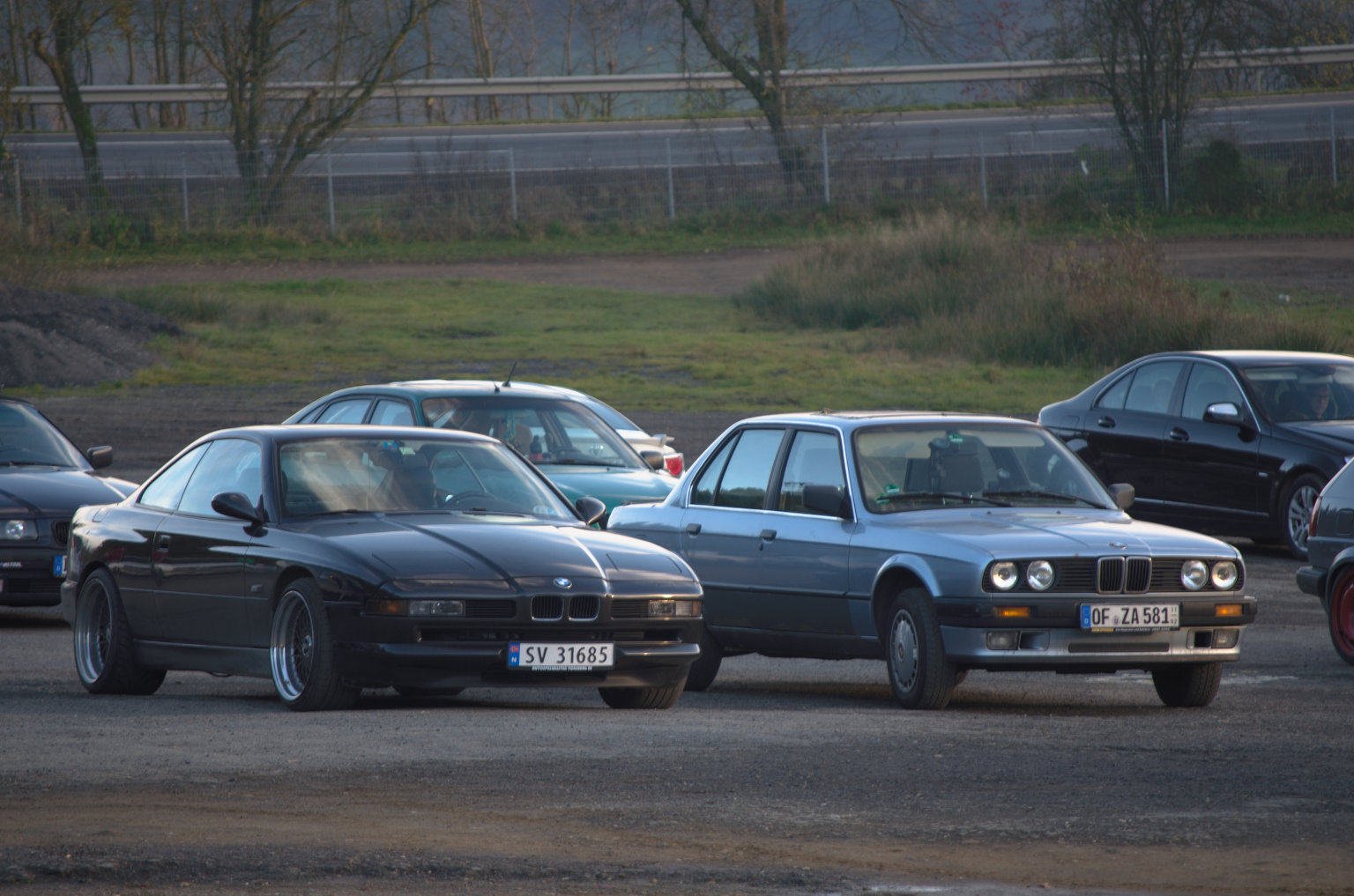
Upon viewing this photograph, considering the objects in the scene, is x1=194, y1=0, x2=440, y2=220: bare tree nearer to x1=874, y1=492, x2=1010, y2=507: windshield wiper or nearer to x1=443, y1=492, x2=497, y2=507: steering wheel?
x1=443, y1=492, x2=497, y2=507: steering wheel

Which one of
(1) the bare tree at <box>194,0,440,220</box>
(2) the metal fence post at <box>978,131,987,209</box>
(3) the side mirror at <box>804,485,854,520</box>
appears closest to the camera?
(3) the side mirror at <box>804,485,854,520</box>

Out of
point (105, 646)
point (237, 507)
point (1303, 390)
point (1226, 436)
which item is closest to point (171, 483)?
point (105, 646)

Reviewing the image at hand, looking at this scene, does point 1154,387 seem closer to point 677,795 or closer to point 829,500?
point 829,500

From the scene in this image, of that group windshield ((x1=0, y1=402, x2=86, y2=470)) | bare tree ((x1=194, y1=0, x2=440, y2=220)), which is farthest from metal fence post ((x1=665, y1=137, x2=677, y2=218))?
windshield ((x1=0, y1=402, x2=86, y2=470))

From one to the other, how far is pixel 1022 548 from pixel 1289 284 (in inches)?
1092

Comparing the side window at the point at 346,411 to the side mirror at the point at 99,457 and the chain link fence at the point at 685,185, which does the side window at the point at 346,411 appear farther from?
the chain link fence at the point at 685,185

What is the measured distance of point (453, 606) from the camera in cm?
892

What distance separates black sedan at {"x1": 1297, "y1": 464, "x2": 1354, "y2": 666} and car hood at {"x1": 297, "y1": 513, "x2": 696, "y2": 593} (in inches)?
164

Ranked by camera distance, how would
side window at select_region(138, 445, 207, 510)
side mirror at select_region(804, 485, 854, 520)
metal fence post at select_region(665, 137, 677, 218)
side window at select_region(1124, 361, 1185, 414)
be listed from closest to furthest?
side mirror at select_region(804, 485, 854, 520)
side window at select_region(138, 445, 207, 510)
side window at select_region(1124, 361, 1185, 414)
metal fence post at select_region(665, 137, 677, 218)

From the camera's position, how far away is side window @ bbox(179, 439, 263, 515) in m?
10.1

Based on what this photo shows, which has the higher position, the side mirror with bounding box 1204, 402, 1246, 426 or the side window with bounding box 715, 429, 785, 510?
the side window with bounding box 715, 429, 785, 510

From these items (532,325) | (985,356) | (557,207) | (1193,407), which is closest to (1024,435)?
(1193,407)

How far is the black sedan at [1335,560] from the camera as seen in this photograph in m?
11.5

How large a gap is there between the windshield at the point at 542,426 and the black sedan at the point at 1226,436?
5.08m
